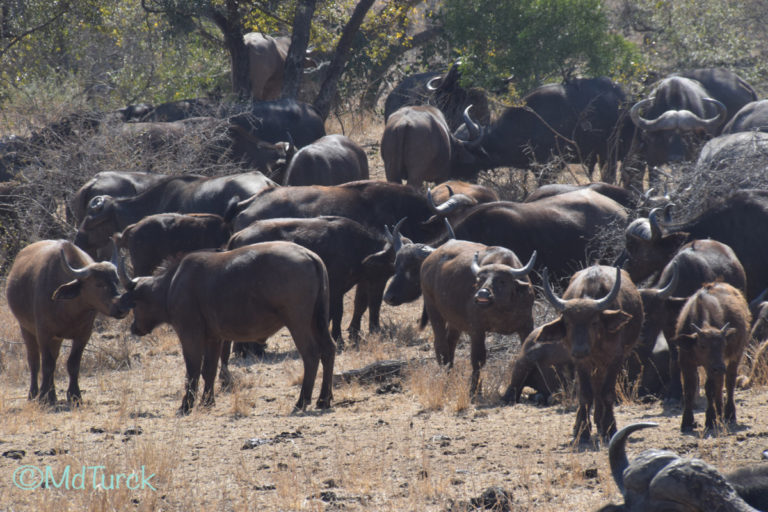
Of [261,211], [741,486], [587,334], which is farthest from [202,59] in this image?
[741,486]

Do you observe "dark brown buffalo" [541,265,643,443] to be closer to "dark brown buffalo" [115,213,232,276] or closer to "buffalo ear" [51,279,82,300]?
"buffalo ear" [51,279,82,300]

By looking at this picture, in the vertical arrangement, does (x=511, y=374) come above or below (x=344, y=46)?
below

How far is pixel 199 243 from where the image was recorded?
1210 centimetres

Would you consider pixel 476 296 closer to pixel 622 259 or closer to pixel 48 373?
pixel 622 259

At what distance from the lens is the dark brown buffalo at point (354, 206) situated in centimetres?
1227

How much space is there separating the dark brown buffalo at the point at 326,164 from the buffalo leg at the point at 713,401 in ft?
27.7

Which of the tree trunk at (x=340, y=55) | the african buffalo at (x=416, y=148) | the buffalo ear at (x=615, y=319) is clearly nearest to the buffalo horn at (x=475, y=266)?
the buffalo ear at (x=615, y=319)

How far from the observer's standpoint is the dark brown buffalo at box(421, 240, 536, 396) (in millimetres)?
8469

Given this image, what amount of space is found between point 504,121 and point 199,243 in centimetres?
642

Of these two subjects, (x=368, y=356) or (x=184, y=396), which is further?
(x=368, y=356)

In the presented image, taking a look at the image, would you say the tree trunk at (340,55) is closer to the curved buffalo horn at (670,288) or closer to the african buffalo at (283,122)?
the african buffalo at (283,122)

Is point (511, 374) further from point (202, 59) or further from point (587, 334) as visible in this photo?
point (202, 59)

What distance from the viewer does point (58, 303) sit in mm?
9500

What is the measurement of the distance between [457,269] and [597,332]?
235 centimetres
